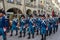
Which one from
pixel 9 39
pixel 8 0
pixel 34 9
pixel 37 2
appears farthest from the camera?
pixel 37 2

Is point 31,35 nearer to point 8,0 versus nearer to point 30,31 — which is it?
point 30,31

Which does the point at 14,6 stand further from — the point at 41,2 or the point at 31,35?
the point at 41,2

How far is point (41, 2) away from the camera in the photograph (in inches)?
2445

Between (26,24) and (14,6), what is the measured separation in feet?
64.4

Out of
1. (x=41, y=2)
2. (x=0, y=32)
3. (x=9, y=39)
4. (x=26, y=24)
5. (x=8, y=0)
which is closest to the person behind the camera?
(x=0, y=32)

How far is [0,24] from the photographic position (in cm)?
1288

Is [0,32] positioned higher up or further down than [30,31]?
higher up

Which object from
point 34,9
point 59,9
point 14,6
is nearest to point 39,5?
point 34,9

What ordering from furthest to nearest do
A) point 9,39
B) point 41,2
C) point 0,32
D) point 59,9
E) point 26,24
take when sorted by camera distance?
point 59,9 → point 41,2 → point 26,24 → point 9,39 → point 0,32

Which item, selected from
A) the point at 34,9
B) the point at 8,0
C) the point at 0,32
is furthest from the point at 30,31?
the point at 34,9

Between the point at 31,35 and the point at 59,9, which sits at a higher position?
the point at 31,35

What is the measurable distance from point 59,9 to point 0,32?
81.0m

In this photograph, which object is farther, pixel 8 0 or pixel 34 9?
pixel 34 9

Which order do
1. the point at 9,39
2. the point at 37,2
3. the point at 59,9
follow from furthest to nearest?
the point at 59,9 < the point at 37,2 < the point at 9,39
